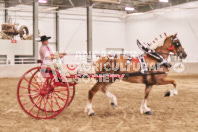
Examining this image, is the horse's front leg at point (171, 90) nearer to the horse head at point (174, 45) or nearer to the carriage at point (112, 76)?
the carriage at point (112, 76)

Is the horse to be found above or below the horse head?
below

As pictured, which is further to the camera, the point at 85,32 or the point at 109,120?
the point at 85,32

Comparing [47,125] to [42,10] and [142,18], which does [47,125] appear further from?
[142,18]

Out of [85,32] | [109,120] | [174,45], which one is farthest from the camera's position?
[85,32]

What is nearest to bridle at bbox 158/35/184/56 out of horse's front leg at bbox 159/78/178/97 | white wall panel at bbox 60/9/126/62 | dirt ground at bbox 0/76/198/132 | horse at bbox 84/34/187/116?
horse at bbox 84/34/187/116

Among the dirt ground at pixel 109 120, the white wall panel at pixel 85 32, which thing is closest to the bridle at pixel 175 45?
the dirt ground at pixel 109 120

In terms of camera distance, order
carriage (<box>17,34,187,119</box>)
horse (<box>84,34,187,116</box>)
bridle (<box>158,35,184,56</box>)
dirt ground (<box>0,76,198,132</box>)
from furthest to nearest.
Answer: bridle (<box>158,35,184,56</box>) → horse (<box>84,34,187,116</box>) → carriage (<box>17,34,187,119</box>) → dirt ground (<box>0,76,198,132</box>)

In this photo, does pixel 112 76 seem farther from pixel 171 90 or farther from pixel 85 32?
pixel 85 32

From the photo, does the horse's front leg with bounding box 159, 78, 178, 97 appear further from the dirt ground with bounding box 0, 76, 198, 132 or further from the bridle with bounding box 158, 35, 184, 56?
the bridle with bounding box 158, 35, 184, 56

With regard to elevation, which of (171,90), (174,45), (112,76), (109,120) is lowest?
(109,120)

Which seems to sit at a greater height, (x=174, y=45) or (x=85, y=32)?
(x=85, y=32)

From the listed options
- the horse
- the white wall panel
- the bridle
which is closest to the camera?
the horse

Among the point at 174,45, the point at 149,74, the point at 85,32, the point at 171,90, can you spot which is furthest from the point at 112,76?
the point at 85,32

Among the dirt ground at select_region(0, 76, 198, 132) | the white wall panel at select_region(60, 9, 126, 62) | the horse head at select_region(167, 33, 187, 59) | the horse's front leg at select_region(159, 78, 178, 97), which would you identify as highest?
the white wall panel at select_region(60, 9, 126, 62)
